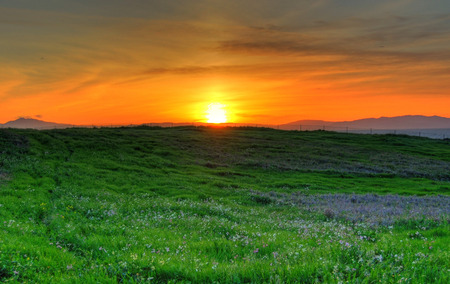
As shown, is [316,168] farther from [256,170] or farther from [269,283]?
[269,283]

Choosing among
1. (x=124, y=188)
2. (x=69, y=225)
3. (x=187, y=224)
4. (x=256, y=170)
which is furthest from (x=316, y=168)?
(x=69, y=225)

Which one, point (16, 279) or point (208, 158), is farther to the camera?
point (208, 158)

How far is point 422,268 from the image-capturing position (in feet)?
21.6

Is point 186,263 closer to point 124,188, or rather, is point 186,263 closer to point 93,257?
point 93,257

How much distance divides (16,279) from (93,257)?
89.1 inches

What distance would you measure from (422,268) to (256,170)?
43516mm

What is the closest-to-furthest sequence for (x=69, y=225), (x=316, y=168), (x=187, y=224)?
(x=69, y=225), (x=187, y=224), (x=316, y=168)

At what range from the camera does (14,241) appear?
900 cm

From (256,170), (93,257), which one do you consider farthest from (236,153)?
(93,257)

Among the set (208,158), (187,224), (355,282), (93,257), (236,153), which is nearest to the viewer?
(355,282)

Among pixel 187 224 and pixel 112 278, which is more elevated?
pixel 112 278

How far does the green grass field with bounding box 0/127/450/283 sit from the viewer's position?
6.75 meters

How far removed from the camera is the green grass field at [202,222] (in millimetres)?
6754

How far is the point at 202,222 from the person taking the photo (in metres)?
14.8
